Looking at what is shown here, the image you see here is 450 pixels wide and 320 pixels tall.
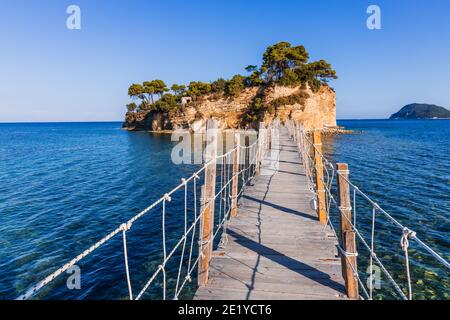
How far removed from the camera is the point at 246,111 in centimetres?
5594

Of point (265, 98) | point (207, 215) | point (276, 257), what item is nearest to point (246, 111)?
point (265, 98)

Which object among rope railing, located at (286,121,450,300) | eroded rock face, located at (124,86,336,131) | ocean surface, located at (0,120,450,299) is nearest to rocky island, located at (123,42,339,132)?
eroded rock face, located at (124,86,336,131)

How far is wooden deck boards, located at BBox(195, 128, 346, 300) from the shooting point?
3691mm

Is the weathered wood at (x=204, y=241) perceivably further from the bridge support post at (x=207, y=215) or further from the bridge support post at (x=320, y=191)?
the bridge support post at (x=320, y=191)

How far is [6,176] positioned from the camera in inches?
888

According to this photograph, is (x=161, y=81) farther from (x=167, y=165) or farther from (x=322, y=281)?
(x=322, y=281)

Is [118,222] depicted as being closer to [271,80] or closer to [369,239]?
[369,239]

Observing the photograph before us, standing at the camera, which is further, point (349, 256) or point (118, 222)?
point (118, 222)

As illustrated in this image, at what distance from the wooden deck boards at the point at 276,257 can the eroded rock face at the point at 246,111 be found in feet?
145

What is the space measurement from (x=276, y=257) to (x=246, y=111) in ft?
173

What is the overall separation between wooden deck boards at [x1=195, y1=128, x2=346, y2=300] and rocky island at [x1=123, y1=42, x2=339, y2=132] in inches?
1701

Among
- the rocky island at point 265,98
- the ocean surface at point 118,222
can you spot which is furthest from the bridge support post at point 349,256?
the rocky island at point 265,98

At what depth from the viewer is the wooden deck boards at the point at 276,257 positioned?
3.69 m
